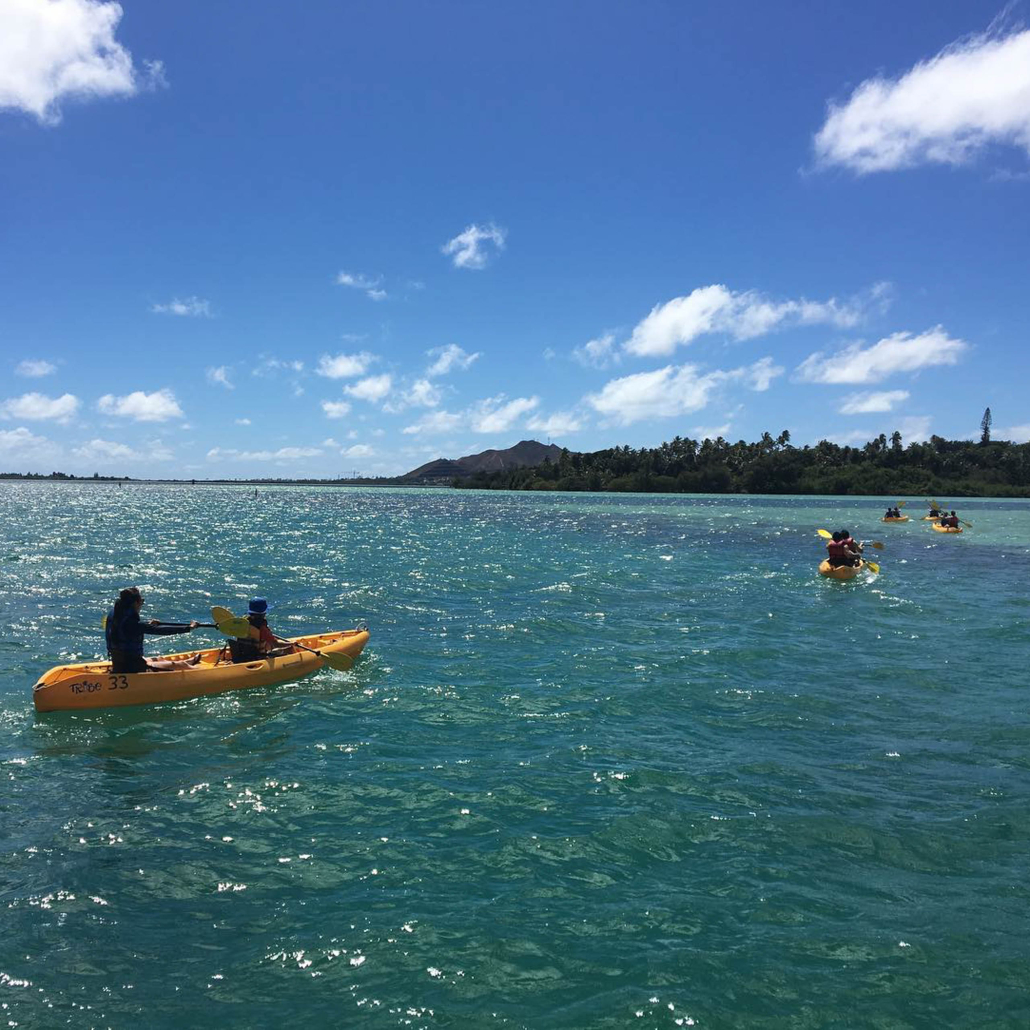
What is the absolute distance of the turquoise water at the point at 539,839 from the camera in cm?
623

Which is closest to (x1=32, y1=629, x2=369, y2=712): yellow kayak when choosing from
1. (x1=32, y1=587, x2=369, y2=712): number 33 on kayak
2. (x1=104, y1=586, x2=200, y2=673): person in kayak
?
(x1=32, y1=587, x2=369, y2=712): number 33 on kayak

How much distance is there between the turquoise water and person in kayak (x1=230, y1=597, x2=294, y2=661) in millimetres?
987

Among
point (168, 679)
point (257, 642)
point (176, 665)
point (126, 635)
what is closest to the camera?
point (126, 635)

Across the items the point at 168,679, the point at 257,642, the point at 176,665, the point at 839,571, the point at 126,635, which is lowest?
the point at 168,679

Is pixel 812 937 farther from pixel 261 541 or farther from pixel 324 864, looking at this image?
pixel 261 541

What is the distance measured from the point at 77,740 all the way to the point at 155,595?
52.3 ft

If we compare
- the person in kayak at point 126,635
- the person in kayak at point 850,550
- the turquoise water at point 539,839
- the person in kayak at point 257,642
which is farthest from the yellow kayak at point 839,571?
the person in kayak at point 126,635

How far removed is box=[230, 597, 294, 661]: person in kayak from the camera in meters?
16.1

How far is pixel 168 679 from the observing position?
567 inches

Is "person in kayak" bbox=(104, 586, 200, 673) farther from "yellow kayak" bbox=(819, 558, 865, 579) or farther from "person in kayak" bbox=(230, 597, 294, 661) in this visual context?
"yellow kayak" bbox=(819, 558, 865, 579)

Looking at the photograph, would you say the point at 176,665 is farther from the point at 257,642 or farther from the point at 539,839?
the point at 539,839

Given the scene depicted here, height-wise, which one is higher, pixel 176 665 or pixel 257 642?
pixel 257 642

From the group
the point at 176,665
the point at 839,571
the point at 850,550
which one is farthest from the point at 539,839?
the point at 850,550

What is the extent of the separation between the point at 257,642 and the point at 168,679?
2.15m
